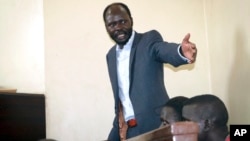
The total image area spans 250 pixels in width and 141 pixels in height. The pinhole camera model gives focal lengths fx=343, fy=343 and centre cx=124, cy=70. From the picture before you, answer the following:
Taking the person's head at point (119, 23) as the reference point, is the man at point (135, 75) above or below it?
below

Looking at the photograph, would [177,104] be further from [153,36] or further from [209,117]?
[153,36]

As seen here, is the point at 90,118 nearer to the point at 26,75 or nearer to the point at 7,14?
the point at 26,75

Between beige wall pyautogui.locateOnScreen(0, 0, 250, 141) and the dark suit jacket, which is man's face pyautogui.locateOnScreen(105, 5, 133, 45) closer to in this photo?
the dark suit jacket

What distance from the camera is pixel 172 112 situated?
34.8 inches

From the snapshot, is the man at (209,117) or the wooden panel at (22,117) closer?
the man at (209,117)

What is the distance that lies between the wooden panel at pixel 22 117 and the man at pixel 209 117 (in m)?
0.77

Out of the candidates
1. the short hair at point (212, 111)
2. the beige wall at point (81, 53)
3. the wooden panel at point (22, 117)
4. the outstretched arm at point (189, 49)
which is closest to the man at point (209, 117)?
the short hair at point (212, 111)

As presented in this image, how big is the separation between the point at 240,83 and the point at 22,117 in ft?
2.77

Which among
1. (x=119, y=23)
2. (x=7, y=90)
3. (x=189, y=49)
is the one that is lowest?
(x=7, y=90)

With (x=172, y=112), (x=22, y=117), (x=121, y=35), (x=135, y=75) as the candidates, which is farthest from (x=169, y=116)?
(x=22, y=117)

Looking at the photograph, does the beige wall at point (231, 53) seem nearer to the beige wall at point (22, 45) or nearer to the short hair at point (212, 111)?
the short hair at point (212, 111)

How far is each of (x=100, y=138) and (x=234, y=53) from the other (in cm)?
66

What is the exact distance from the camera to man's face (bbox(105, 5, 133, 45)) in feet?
3.67

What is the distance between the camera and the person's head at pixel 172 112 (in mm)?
866
